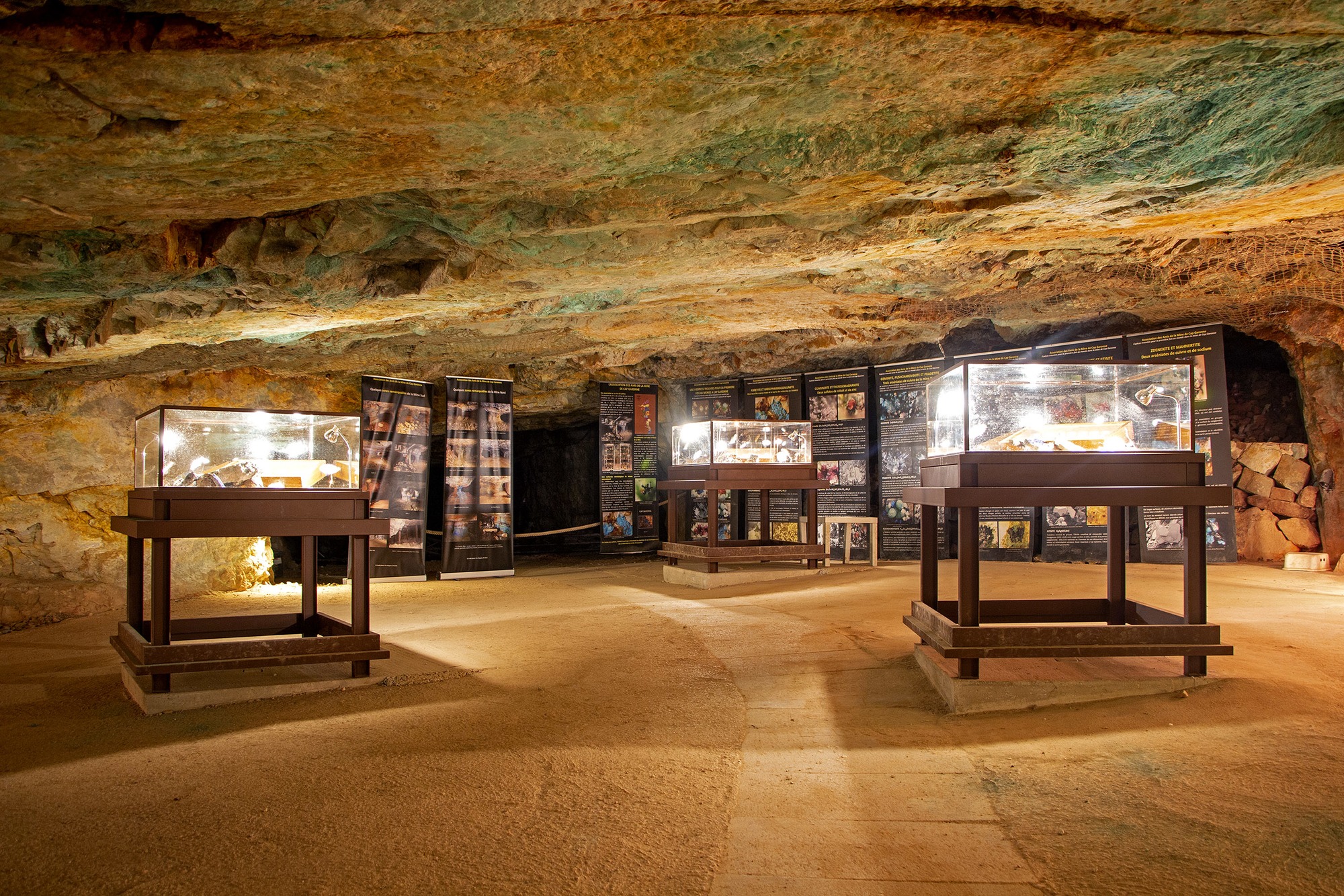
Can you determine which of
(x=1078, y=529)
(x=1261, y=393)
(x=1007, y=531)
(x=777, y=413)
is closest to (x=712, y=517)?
(x=777, y=413)

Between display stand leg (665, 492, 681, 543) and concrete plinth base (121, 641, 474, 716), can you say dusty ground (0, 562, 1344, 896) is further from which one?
display stand leg (665, 492, 681, 543)

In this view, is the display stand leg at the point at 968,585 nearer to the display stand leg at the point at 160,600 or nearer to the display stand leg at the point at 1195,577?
the display stand leg at the point at 1195,577

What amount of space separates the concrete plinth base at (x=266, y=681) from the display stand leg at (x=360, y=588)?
0.54ft

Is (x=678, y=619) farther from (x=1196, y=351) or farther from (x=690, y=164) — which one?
(x=1196, y=351)

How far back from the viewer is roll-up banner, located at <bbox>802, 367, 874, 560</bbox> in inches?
461

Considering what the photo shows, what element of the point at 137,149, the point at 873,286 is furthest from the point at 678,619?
the point at 137,149

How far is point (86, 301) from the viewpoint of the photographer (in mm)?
6070

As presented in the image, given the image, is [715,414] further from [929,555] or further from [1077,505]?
[1077,505]

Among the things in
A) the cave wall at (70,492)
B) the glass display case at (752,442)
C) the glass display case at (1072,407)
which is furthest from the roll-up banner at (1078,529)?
the cave wall at (70,492)

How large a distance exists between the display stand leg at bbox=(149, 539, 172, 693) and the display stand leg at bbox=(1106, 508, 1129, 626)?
5629 mm

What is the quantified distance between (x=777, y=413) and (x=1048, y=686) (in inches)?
335

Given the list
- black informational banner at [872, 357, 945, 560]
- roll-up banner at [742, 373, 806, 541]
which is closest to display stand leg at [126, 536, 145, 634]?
roll-up banner at [742, 373, 806, 541]

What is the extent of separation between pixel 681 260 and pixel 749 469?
387cm

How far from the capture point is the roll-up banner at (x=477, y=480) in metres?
11.1
